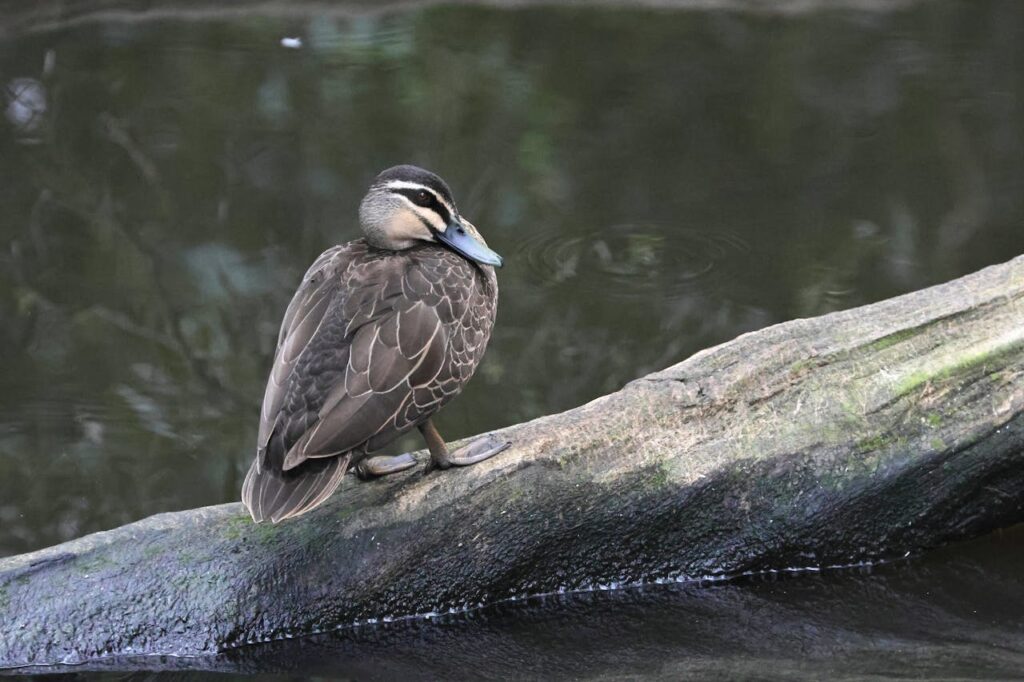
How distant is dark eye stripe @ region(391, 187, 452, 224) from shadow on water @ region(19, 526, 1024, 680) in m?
1.20

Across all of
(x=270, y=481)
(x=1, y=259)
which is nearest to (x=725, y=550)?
(x=270, y=481)

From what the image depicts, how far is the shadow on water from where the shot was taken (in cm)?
386

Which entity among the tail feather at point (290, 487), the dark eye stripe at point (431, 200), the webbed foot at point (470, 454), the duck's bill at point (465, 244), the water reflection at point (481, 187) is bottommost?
the water reflection at point (481, 187)

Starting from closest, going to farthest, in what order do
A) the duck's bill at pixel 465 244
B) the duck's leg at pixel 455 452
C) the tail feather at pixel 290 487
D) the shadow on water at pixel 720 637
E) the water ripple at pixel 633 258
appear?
the tail feather at pixel 290 487
the shadow on water at pixel 720 637
the duck's leg at pixel 455 452
the duck's bill at pixel 465 244
the water ripple at pixel 633 258

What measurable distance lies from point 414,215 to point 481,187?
3138mm

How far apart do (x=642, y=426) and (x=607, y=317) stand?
2.15m

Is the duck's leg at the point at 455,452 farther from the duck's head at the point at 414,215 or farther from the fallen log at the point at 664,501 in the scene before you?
the duck's head at the point at 414,215

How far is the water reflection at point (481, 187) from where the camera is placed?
5.79m

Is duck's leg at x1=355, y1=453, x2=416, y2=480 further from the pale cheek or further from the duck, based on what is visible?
the pale cheek

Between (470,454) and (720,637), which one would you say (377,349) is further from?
(720,637)

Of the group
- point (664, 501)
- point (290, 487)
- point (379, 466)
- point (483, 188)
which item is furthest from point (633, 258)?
point (290, 487)

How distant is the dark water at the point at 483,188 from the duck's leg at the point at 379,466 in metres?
0.57

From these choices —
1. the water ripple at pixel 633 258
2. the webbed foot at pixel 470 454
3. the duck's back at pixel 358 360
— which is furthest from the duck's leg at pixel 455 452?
the water ripple at pixel 633 258

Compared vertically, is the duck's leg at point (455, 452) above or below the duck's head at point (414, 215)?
below
